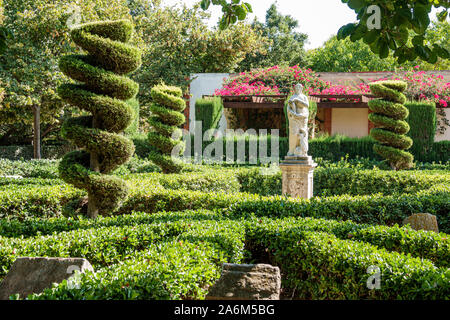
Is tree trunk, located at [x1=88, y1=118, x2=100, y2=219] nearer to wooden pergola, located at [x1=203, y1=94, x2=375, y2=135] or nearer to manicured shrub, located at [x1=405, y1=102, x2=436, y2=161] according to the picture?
wooden pergola, located at [x1=203, y1=94, x2=375, y2=135]

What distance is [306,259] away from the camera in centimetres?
447

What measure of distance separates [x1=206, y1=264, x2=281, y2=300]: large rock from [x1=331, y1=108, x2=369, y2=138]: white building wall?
17962mm

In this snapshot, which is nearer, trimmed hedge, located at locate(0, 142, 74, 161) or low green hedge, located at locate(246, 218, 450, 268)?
low green hedge, located at locate(246, 218, 450, 268)

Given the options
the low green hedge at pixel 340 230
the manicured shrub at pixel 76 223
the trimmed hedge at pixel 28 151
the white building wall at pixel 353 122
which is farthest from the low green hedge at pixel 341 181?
the trimmed hedge at pixel 28 151

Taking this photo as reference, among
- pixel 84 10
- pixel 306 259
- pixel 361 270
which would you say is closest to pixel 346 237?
pixel 306 259

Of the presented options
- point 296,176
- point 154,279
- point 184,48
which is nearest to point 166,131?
point 296,176

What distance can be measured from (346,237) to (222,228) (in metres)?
1.58

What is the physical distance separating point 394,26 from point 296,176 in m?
6.54

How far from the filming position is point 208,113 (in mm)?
17250

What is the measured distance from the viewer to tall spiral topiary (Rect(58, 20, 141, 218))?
→ 7027 mm

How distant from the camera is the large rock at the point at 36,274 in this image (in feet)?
11.9

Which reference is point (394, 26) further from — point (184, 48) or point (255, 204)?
point (184, 48)

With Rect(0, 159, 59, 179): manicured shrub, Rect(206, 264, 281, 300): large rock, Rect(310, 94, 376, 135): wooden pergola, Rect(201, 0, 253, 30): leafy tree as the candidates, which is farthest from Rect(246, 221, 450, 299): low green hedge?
Rect(310, 94, 376, 135): wooden pergola
